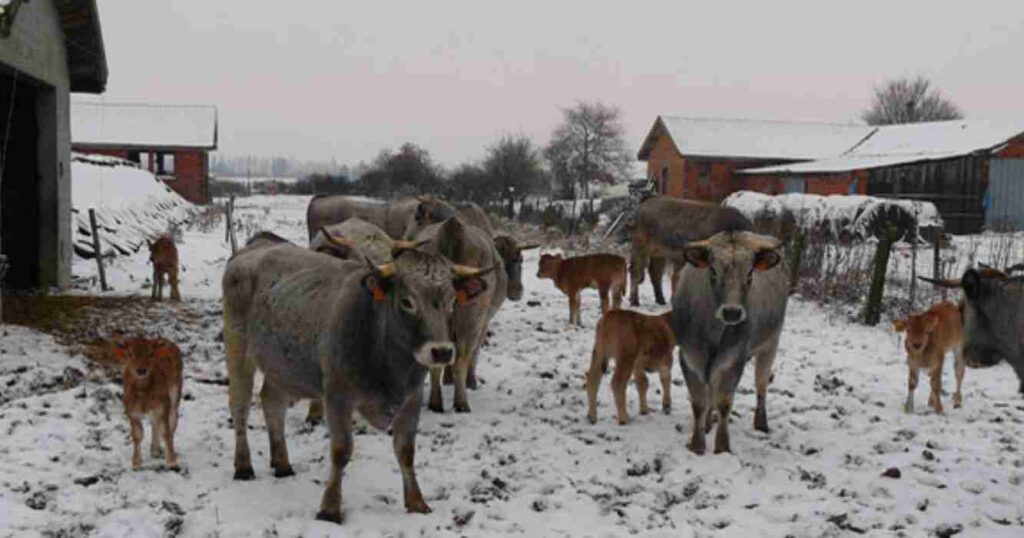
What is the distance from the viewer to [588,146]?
6681 cm

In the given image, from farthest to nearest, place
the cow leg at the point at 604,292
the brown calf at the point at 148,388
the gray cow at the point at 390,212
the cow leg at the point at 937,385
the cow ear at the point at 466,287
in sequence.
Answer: the cow leg at the point at 604,292 < the gray cow at the point at 390,212 < the cow leg at the point at 937,385 < the brown calf at the point at 148,388 < the cow ear at the point at 466,287

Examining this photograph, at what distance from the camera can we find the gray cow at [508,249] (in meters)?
11.2

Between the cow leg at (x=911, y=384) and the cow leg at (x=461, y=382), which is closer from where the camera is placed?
the cow leg at (x=461, y=382)

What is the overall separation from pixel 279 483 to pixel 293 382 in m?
0.81

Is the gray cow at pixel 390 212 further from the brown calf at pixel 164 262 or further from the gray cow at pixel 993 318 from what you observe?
the gray cow at pixel 993 318

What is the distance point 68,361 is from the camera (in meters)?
8.78

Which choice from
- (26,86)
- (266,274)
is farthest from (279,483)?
(26,86)

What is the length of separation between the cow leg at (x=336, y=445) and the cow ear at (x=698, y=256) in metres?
3.03

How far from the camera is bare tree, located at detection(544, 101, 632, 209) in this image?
66.2m

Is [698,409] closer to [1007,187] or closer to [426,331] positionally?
[426,331]

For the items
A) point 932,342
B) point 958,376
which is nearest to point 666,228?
point 958,376

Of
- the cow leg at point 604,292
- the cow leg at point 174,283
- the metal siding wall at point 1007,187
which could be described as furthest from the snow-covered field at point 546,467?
the metal siding wall at point 1007,187

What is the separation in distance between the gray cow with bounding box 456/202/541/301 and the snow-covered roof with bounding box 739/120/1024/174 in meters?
29.6

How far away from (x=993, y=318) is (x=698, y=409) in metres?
2.36
